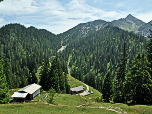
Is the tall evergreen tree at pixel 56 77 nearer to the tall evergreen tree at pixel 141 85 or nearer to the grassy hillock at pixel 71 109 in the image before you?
the grassy hillock at pixel 71 109

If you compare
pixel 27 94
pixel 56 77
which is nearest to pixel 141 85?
pixel 27 94

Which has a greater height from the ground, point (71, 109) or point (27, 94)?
point (71, 109)

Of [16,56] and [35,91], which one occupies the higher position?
[16,56]

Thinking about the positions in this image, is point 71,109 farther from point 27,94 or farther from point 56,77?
point 56,77

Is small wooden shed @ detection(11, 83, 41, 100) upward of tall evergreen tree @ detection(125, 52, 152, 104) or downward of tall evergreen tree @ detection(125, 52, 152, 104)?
downward

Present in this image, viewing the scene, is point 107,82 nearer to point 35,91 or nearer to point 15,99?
point 35,91

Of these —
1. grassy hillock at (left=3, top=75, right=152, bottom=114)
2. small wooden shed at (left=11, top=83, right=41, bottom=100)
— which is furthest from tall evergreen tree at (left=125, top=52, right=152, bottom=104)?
small wooden shed at (left=11, top=83, right=41, bottom=100)

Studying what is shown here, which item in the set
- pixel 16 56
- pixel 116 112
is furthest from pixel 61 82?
pixel 16 56

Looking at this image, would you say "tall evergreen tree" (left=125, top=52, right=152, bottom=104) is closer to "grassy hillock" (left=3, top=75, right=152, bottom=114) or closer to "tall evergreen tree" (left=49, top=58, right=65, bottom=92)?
"grassy hillock" (left=3, top=75, right=152, bottom=114)

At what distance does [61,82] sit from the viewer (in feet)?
205

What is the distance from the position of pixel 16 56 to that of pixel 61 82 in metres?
155

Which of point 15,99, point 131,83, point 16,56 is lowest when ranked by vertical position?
point 15,99

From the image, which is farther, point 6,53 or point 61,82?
point 6,53

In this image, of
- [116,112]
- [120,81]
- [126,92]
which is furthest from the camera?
[120,81]
